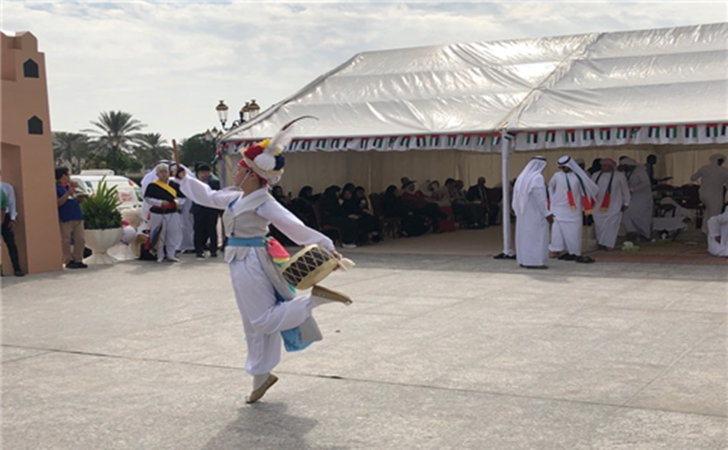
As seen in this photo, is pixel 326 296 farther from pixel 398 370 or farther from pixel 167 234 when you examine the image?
pixel 167 234

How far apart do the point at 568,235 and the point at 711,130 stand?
Result: 2.51m

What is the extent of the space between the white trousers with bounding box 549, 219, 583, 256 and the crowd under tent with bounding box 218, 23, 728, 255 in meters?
0.97

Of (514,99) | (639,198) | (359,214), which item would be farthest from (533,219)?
(359,214)

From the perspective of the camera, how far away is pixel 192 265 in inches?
529

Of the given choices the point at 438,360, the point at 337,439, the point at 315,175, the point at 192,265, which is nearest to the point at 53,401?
the point at 337,439

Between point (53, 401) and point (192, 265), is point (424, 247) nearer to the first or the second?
point (192, 265)

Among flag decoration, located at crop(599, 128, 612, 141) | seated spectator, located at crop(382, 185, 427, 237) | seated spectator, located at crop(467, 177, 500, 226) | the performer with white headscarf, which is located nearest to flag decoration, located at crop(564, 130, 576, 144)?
flag decoration, located at crop(599, 128, 612, 141)

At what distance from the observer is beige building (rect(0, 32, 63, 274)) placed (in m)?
12.3

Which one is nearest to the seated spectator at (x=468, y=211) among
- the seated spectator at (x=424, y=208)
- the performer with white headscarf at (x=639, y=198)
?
the seated spectator at (x=424, y=208)

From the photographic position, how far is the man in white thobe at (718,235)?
12555 millimetres

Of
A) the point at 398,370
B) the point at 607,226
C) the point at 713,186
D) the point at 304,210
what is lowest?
the point at 398,370

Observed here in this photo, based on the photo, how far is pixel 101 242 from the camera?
542 inches

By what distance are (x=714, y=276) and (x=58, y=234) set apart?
9557 mm

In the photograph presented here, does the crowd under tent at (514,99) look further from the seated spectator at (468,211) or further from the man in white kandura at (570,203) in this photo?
the seated spectator at (468,211)
